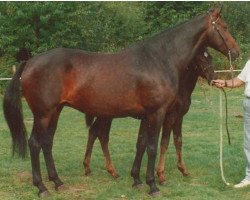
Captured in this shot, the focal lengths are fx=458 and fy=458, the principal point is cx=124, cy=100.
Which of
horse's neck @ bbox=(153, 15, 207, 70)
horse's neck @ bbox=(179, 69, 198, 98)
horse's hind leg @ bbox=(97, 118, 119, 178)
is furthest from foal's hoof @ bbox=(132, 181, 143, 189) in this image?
horse's neck @ bbox=(153, 15, 207, 70)

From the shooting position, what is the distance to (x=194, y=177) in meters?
6.82

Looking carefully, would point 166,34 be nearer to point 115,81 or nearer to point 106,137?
point 115,81

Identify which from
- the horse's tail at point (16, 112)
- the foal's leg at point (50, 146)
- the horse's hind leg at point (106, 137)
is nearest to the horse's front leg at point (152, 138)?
the horse's hind leg at point (106, 137)

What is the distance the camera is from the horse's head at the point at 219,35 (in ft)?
20.2

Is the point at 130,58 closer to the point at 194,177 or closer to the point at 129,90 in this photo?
the point at 129,90

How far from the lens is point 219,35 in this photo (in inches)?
→ 244

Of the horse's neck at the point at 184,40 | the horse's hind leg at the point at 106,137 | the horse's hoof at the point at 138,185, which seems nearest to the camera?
the horse's neck at the point at 184,40

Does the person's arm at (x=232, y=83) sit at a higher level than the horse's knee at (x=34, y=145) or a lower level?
higher

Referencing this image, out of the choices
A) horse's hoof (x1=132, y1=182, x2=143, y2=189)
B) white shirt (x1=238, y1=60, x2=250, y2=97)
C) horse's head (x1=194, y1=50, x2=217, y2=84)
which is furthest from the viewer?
horse's head (x1=194, y1=50, x2=217, y2=84)

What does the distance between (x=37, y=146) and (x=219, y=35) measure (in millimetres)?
2848

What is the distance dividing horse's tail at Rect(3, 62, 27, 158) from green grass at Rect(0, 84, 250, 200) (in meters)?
0.56

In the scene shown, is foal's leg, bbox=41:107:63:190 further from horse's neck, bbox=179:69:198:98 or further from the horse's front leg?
horse's neck, bbox=179:69:198:98

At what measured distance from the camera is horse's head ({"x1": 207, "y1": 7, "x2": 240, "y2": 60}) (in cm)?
617

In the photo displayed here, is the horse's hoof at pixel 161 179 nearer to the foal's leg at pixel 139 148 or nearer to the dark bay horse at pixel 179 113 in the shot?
the dark bay horse at pixel 179 113
